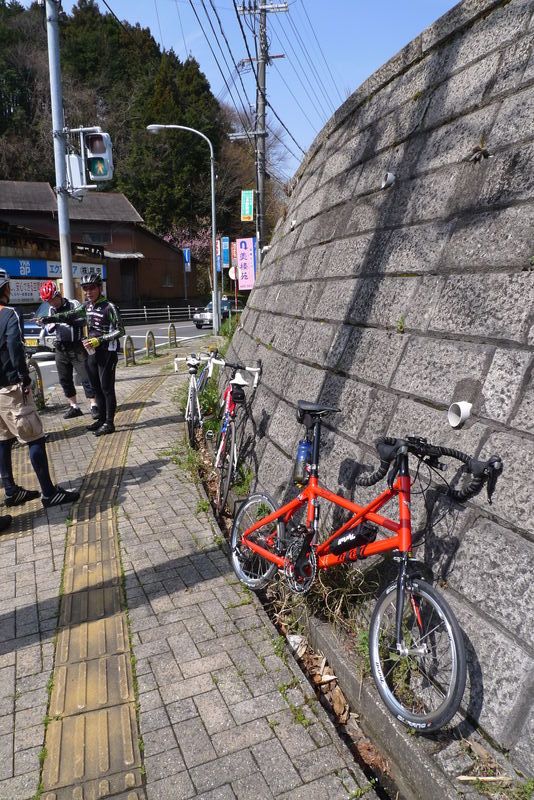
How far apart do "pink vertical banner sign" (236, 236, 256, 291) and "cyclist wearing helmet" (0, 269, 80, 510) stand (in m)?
14.0

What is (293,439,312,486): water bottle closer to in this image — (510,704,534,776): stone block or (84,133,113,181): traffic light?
(510,704,534,776): stone block

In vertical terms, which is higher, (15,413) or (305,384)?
(305,384)

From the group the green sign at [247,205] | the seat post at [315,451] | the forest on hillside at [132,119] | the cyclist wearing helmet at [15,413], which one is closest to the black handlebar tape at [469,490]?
the seat post at [315,451]

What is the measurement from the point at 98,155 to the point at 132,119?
49.3 meters

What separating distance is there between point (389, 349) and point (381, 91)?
294cm

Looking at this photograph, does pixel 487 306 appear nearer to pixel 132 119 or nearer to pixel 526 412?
pixel 526 412

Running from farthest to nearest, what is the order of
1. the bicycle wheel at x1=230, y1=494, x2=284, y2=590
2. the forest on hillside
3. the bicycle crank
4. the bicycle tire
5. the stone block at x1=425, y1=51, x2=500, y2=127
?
the forest on hillside < the bicycle tire < the bicycle wheel at x1=230, y1=494, x2=284, y2=590 < the stone block at x1=425, y1=51, x2=500, y2=127 < the bicycle crank

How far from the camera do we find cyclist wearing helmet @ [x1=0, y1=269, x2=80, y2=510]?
14.9ft

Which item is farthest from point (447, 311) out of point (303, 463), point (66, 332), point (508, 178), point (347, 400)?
point (66, 332)

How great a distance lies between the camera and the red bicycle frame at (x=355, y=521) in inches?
91.6

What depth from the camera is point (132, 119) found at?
168 feet

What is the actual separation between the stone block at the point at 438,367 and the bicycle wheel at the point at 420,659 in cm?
99

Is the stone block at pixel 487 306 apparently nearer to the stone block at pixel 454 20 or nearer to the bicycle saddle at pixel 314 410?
the bicycle saddle at pixel 314 410

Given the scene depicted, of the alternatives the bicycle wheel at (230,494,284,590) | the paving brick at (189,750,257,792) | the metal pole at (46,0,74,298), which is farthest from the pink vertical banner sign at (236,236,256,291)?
the paving brick at (189,750,257,792)
